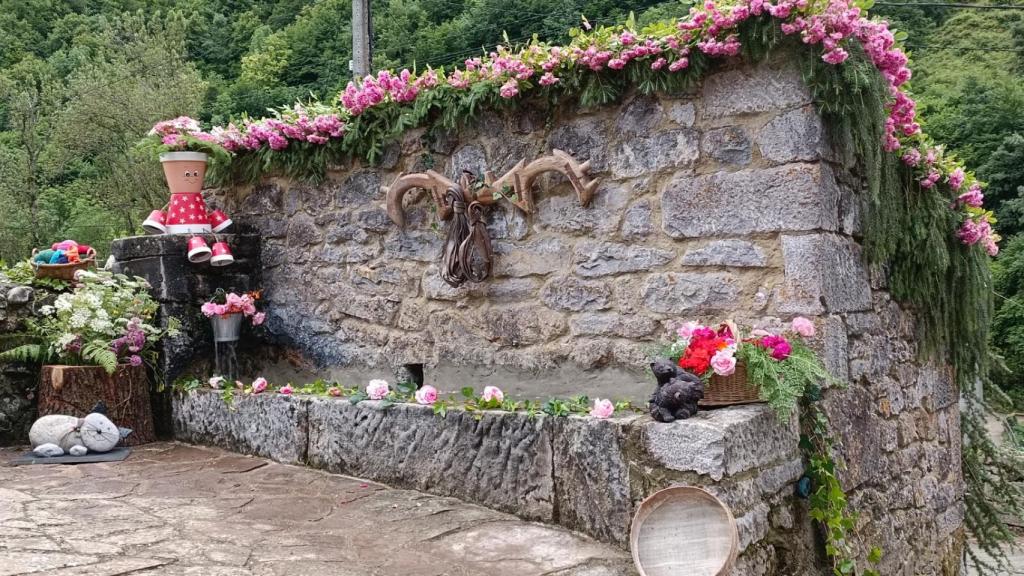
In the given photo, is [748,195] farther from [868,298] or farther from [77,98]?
[77,98]

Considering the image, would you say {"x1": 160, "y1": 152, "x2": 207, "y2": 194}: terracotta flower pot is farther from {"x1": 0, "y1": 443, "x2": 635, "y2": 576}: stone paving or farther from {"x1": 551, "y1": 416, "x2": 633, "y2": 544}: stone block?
{"x1": 551, "y1": 416, "x2": 633, "y2": 544}: stone block

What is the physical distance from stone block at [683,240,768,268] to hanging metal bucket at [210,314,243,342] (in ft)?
9.45

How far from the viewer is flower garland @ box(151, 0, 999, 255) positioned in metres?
3.27

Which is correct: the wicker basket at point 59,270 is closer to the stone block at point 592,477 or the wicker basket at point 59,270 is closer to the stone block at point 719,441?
the stone block at point 592,477

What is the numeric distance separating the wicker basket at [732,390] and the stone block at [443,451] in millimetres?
649

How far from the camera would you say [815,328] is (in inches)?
132

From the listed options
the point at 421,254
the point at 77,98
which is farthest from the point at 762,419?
the point at 77,98

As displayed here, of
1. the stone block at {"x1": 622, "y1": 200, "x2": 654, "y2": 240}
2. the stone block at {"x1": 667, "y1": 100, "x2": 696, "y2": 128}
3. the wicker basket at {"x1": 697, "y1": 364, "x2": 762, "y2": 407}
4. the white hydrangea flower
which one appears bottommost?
the wicker basket at {"x1": 697, "y1": 364, "x2": 762, "y2": 407}

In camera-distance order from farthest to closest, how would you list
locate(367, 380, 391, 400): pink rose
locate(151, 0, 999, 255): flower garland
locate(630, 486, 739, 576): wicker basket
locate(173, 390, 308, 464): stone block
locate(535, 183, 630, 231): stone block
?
locate(173, 390, 308, 464): stone block
locate(367, 380, 391, 400): pink rose
locate(535, 183, 630, 231): stone block
locate(151, 0, 999, 255): flower garland
locate(630, 486, 739, 576): wicker basket

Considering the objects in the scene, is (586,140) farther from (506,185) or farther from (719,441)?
(719,441)

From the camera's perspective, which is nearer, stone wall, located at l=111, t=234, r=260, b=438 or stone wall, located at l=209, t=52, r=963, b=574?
stone wall, located at l=209, t=52, r=963, b=574

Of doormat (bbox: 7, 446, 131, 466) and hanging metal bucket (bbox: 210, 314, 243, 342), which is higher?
hanging metal bucket (bbox: 210, 314, 243, 342)

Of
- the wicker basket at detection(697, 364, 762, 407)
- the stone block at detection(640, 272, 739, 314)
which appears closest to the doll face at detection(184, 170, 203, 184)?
the stone block at detection(640, 272, 739, 314)

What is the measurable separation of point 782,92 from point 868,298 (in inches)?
39.8
